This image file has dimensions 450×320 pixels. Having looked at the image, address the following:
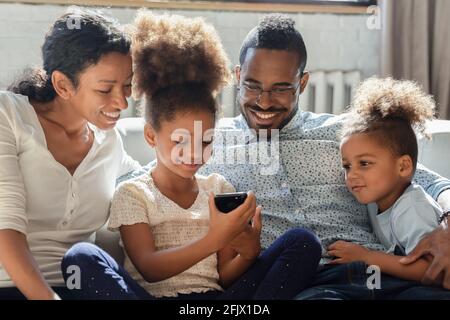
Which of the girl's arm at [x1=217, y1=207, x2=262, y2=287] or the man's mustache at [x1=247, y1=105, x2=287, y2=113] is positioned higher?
the man's mustache at [x1=247, y1=105, x2=287, y2=113]

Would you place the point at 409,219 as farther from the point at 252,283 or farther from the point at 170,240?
the point at 170,240

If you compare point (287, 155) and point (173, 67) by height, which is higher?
point (173, 67)

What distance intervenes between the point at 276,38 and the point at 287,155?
276mm

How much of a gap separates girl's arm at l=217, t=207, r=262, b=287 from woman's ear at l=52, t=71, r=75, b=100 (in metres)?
0.43

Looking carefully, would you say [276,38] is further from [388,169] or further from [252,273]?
[252,273]

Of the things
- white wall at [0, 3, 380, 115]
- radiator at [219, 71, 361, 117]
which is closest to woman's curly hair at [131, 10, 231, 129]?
white wall at [0, 3, 380, 115]

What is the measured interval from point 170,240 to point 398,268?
0.45m

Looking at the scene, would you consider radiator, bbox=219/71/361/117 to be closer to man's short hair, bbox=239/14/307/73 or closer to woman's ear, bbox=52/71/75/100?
man's short hair, bbox=239/14/307/73

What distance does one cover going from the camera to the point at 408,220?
136cm

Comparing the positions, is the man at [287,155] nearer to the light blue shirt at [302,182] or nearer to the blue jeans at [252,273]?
the light blue shirt at [302,182]

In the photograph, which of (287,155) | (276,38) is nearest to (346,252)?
(287,155)

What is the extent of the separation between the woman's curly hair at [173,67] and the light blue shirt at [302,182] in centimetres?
20

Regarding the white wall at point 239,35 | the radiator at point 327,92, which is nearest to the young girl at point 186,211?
the white wall at point 239,35

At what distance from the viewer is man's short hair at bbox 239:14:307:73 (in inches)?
60.7
